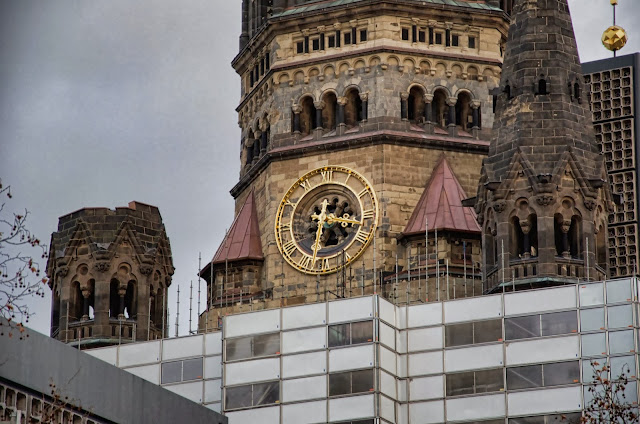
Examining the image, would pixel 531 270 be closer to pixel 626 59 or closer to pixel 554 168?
pixel 554 168

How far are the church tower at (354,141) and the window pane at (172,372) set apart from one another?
7.75 metres

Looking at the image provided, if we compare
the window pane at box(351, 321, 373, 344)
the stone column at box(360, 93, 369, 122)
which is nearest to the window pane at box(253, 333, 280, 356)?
the window pane at box(351, 321, 373, 344)

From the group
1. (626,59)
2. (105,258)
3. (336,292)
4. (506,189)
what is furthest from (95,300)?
(626,59)

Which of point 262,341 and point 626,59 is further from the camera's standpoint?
point 626,59

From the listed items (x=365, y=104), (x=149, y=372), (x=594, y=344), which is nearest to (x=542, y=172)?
(x=594, y=344)

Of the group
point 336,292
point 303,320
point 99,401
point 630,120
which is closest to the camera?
point 99,401

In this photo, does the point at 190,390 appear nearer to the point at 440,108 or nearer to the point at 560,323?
the point at 560,323

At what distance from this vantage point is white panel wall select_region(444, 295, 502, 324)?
91.9m

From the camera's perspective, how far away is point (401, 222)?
104188 millimetres

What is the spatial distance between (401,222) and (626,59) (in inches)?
626

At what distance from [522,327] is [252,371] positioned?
9773 mm

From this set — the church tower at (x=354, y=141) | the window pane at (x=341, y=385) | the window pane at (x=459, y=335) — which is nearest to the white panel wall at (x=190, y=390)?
the window pane at (x=341, y=385)

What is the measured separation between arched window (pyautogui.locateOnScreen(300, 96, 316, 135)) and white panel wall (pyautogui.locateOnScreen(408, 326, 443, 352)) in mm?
16753

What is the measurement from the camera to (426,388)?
92.0 meters
